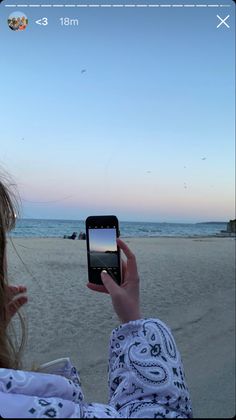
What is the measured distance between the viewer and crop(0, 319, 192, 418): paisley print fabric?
75cm

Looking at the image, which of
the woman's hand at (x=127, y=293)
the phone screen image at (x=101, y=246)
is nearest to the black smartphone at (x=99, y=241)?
the phone screen image at (x=101, y=246)

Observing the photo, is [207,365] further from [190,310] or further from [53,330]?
[190,310]

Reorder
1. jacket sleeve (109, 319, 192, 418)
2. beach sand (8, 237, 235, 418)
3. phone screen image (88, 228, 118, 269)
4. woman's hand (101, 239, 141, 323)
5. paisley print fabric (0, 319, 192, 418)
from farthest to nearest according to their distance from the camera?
beach sand (8, 237, 235, 418) < phone screen image (88, 228, 118, 269) < woman's hand (101, 239, 141, 323) < jacket sleeve (109, 319, 192, 418) < paisley print fabric (0, 319, 192, 418)

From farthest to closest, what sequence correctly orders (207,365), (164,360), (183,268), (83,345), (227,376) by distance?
(183,268)
(83,345)
(207,365)
(227,376)
(164,360)

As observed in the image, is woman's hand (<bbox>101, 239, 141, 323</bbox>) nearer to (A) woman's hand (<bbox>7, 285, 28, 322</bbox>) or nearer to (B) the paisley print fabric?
(B) the paisley print fabric

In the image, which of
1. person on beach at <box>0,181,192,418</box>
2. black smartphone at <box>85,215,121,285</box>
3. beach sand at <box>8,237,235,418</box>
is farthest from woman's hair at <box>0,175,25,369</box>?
black smartphone at <box>85,215,121,285</box>

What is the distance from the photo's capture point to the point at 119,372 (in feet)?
3.52

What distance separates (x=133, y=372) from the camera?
102 cm

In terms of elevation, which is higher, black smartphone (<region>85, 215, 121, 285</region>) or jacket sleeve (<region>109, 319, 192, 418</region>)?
black smartphone (<region>85, 215, 121, 285</region>)

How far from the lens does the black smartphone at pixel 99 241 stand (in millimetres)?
1418

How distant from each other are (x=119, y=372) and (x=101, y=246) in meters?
0.48

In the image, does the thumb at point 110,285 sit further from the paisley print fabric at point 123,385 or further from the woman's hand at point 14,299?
the woman's hand at point 14,299

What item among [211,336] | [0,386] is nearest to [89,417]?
[0,386]

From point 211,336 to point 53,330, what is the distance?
204 cm
